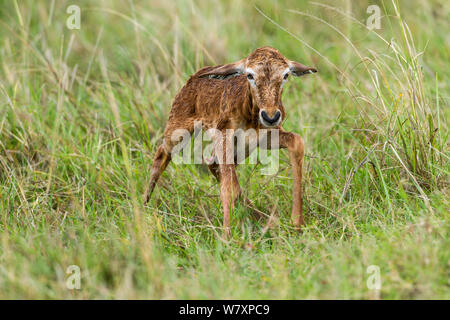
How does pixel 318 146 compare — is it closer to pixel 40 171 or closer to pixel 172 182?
pixel 172 182

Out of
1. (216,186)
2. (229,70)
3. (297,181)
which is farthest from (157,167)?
(297,181)

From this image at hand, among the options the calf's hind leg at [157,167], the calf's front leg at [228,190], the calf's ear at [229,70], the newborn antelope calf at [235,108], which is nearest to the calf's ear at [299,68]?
the newborn antelope calf at [235,108]

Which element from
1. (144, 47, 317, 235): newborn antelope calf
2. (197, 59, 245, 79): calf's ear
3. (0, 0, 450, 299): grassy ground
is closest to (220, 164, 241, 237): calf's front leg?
(144, 47, 317, 235): newborn antelope calf

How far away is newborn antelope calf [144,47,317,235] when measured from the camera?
4.63 m

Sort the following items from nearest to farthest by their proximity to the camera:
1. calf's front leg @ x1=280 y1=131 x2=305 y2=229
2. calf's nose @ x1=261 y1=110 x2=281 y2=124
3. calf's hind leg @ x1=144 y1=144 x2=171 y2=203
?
calf's nose @ x1=261 y1=110 x2=281 y2=124, calf's front leg @ x1=280 y1=131 x2=305 y2=229, calf's hind leg @ x1=144 y1=144 x2=171 y2=203

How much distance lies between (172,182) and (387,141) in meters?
2.04

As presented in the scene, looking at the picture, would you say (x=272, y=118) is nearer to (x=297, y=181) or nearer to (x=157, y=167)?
(x=297, y=181)

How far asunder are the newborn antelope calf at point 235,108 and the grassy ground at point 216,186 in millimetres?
265

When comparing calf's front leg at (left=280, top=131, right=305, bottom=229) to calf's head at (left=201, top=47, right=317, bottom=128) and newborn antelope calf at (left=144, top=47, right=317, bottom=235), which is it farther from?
calf's head at (left=201, top=47, right=317, bottom=128)

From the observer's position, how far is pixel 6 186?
5883mm

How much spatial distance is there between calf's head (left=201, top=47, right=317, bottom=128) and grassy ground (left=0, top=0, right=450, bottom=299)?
0.77 meters

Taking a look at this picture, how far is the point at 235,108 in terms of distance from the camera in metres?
5.04

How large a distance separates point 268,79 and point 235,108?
500 mm

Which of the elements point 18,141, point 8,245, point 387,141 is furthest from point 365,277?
point 18,141
